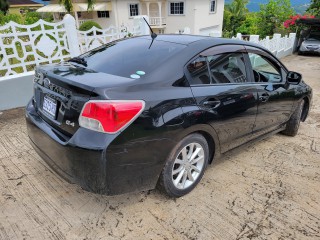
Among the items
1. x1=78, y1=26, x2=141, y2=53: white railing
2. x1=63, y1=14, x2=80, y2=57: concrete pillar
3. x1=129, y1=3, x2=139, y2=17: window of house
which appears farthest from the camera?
x1=129, y1=3, x2=139, y2=17: window of house

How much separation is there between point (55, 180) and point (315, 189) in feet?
9.46

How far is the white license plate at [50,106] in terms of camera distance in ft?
7.78

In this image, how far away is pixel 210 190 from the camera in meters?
2.87

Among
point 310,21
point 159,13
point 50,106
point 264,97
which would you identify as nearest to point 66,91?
point 50,106

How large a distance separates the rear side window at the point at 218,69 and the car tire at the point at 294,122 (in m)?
1.48

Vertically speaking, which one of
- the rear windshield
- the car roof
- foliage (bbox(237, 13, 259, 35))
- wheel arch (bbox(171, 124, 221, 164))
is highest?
the car roof

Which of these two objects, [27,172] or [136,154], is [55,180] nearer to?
[27,172]

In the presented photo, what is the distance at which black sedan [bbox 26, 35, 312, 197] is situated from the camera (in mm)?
2078

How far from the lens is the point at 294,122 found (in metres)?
4.11

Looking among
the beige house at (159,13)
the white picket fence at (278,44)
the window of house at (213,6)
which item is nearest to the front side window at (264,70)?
the white picket fence at (278,44)

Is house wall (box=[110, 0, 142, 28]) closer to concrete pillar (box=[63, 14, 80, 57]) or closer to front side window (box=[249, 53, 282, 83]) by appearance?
concrete pillar (box=[63, 14, 80, 57])

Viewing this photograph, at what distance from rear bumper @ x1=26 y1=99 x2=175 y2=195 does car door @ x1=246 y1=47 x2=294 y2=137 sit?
5.03ft

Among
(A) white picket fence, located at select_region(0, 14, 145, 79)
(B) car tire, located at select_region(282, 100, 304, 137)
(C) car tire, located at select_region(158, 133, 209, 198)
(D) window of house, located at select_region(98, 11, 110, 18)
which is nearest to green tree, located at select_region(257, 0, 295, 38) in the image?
(D) window of house, located at select_region(98, 11, 110, 18)

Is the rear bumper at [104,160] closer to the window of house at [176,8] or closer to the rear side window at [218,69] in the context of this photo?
the rear side window at [218,69]
